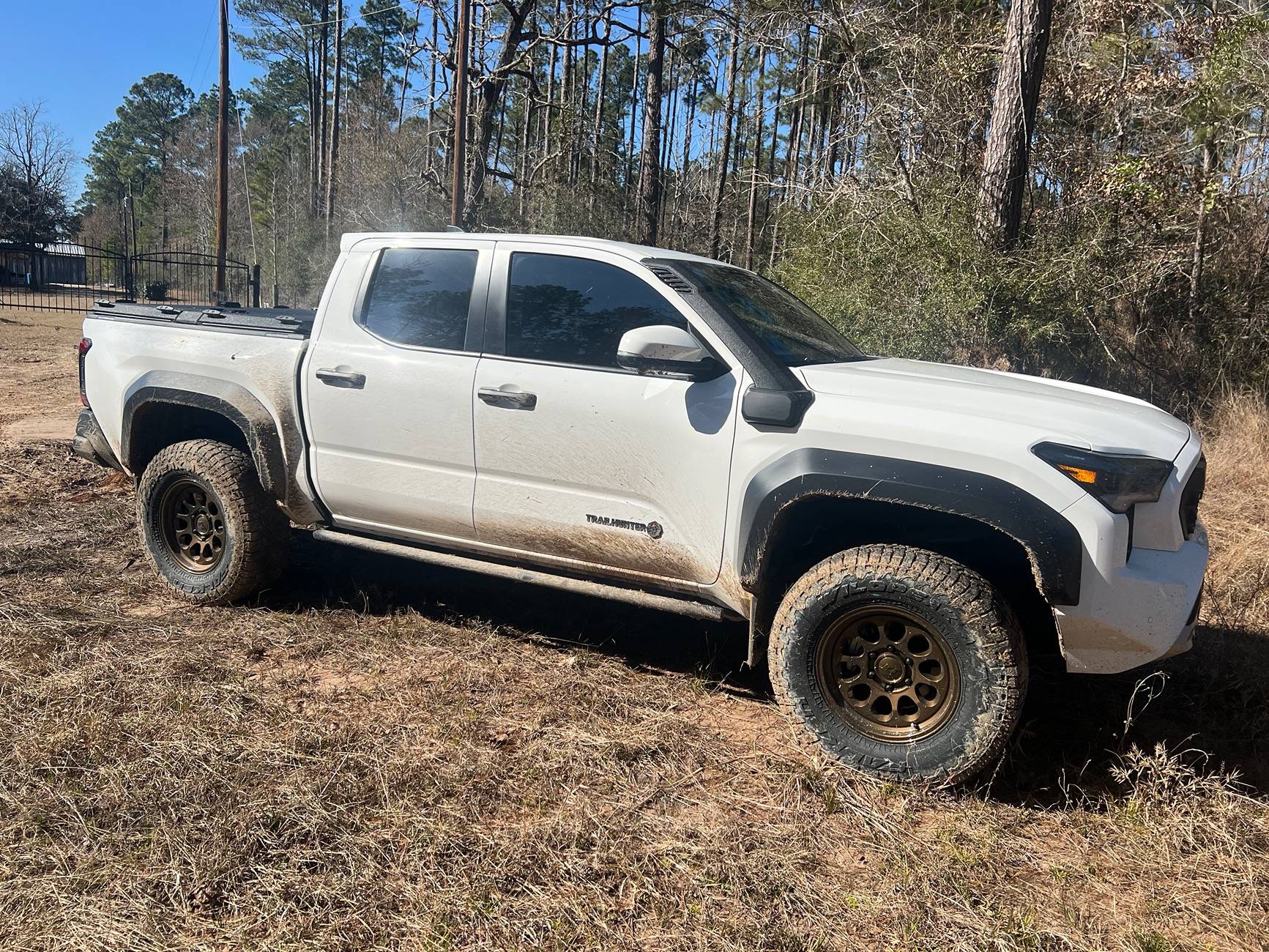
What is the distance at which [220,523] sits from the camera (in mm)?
4867

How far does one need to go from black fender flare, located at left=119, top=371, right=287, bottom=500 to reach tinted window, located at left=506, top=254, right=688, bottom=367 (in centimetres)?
136

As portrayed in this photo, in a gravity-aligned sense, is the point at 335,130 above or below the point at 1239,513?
above

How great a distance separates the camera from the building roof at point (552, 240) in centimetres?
403

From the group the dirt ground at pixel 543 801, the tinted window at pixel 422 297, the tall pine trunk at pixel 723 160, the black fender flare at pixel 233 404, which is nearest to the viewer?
the dirt ground at pixel 543 801

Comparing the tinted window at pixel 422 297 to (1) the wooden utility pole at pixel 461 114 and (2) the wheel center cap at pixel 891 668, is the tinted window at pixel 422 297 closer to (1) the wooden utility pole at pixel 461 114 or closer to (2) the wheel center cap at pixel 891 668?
(2) the wheel center cap at pixel 891 668

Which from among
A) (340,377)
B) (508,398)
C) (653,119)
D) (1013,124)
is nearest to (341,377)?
(340,377)

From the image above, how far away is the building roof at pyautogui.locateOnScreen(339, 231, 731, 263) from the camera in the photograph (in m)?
4.03

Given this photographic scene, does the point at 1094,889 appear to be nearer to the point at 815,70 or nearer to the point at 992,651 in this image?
the point at 992,651

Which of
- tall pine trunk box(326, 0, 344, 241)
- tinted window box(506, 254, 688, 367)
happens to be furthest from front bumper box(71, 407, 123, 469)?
tall pine trunk box(326, 0, 344, 241)

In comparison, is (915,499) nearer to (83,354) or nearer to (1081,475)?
(1081,475)

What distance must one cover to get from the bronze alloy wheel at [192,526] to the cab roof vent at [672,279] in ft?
8.48

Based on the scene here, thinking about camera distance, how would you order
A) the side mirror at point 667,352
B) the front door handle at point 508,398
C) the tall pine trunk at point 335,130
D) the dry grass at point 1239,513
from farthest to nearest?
1. the tall pine trunk at point 335,130
2. the dry grass at point 1239,513
3. the front door handle at point 508,398
4. the side mirror at point 667,352

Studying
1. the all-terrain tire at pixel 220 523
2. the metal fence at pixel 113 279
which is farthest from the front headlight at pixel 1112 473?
the metal fence at pixel 113 279

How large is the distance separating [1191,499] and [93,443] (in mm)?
5264
